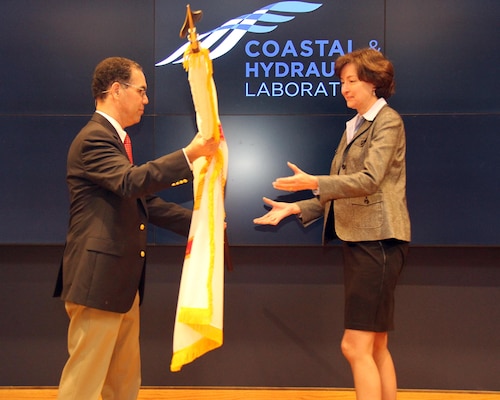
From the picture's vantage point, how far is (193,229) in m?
2.29

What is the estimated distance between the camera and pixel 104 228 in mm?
2152

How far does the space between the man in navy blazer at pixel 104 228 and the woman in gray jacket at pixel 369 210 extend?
561 mm

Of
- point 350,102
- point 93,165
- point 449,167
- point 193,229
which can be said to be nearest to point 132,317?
point 193,229

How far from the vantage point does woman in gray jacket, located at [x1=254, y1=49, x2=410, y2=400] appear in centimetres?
228

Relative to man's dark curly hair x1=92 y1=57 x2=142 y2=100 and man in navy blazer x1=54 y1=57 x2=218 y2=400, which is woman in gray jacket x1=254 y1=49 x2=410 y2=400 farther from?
man's dark curly hair x1=92 y1=57 x2=142 y2=100

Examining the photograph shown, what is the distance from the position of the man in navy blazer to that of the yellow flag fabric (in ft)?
0.54

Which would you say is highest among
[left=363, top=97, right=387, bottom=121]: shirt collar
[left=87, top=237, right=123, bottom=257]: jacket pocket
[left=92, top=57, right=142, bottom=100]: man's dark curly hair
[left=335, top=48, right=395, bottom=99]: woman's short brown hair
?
[left=335, top=48, right=395, bottom=99]: woman's short brown hair

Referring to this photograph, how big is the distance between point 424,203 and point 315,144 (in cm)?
68

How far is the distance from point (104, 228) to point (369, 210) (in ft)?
3.55

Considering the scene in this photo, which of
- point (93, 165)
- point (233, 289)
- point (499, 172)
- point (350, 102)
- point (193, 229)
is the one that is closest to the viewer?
point (93, 165)

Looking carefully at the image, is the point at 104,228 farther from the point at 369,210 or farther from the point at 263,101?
the point at 263,101

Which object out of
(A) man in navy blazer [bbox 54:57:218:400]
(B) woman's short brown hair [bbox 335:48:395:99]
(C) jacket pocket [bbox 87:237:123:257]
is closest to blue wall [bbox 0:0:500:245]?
(B) woman's short brown hair [bbox 335:48:395:99]

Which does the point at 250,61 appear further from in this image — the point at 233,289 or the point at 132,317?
the point at 132,317

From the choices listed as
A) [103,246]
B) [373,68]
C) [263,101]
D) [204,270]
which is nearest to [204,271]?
[204,270]
